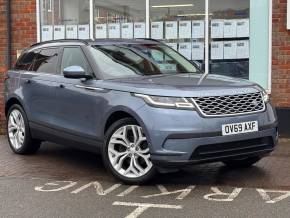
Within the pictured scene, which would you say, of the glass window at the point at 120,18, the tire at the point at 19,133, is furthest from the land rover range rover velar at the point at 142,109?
the glass window at the point at 120,18

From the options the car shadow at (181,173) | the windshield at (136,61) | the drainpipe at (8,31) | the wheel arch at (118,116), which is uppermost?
the drainpipe at (8,31)

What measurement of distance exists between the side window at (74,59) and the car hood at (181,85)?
0.51 meters

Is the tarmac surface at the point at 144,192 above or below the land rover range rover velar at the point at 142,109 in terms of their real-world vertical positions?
below

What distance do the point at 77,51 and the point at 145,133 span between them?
1.96 meters

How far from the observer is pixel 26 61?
→ 8664 mm

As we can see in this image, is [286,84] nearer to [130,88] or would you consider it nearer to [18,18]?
[130,88]

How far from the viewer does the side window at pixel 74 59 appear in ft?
23.6

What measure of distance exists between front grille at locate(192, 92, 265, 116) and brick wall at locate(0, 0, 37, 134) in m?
6.09

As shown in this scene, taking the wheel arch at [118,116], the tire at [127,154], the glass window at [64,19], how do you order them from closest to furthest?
the wheel arch at [118,116], the tire at [127,154], the glass window at [64,19]

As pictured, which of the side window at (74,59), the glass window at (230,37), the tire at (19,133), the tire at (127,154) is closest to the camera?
the tire at (127,154)

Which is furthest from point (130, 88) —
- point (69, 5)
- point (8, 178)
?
point (69, 5)

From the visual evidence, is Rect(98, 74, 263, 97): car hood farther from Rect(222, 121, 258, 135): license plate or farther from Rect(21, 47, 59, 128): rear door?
Rect(21, 47, 59, 128): rear door

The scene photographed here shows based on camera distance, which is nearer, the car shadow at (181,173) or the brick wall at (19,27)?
the car shadow at (181,173)

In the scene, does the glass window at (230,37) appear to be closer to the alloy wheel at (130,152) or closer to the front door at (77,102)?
the front door at (77,102)
